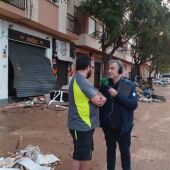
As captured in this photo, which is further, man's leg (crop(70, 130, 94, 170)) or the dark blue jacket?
the dark blue jacket

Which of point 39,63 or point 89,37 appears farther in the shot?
point 89,37

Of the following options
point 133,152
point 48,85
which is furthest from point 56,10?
point 133,152

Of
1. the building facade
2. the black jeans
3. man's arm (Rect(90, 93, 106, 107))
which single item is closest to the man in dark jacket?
the black jeans

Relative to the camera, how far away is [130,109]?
4895mm

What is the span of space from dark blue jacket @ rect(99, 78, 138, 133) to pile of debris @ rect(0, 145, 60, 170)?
1.10 meters

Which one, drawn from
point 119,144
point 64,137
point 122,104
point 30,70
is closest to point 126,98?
point 122,104

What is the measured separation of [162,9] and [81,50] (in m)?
6.33

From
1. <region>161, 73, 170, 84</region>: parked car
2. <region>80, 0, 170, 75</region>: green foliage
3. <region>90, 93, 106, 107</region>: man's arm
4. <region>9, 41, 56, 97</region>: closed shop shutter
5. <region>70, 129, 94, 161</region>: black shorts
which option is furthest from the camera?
<region>161, 73, 170, 84</region>: parked car

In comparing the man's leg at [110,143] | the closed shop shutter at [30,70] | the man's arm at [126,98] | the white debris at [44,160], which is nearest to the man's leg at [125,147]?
the man's leg at [110,143]

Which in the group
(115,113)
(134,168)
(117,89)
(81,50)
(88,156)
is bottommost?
(134,168)

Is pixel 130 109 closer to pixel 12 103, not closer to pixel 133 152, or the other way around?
pixel 133 152

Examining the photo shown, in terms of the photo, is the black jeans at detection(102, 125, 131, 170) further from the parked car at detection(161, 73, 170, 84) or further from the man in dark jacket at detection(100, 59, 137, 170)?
the parked car at detection(161, 73, 170, 84)

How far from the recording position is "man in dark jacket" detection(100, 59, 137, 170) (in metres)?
4.81

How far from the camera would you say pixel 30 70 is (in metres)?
16.8
